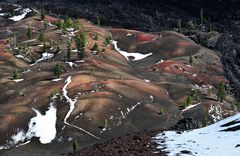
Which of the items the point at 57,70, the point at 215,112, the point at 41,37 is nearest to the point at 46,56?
the point at 41,37

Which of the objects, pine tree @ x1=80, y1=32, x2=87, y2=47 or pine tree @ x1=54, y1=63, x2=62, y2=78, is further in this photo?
pine tree @ x1=80, y1=32, x2=87, y2=47

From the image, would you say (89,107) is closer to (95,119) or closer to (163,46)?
(95,119)

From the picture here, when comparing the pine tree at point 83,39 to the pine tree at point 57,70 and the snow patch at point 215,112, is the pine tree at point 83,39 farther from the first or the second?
the snow patch at point 215,112

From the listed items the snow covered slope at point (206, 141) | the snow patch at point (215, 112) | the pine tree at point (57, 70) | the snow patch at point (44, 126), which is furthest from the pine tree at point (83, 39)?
the snow covered slope at point (206, 141)

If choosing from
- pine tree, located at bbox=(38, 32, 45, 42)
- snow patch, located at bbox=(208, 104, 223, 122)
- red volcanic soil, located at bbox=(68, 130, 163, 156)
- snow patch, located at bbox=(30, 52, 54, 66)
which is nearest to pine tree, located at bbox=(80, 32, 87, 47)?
snow patch, located at bbox=(30, 52, 54, 66)

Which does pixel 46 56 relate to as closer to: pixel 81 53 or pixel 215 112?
pixel 81 53

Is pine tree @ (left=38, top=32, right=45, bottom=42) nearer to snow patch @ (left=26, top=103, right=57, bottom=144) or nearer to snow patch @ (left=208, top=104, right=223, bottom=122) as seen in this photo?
snow patch @ (left=26, top=103, right=57, bottom=144)
